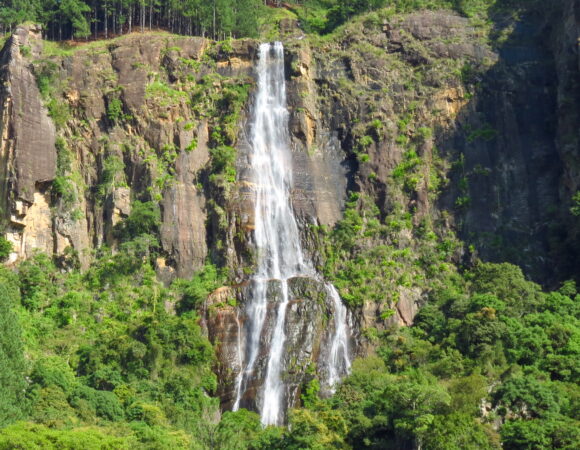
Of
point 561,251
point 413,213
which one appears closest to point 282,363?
point 413,213

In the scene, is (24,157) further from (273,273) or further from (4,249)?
(273,273)

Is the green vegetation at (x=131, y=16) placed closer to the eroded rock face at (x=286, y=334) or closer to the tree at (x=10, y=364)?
the eroded rock face at (x=286, y=334)

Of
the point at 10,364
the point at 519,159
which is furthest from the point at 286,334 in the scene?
the point at 519,159

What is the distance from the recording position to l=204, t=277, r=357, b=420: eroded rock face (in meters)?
53.1

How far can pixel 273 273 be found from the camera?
5953cm

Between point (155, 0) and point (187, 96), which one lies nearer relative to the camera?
point (187, 96)

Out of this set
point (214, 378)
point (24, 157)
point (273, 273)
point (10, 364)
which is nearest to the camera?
point (10, 364)

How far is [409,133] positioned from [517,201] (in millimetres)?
8817

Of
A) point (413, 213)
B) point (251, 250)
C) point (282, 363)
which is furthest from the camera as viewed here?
point (413, 213)

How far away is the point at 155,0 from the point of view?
76.4 meters

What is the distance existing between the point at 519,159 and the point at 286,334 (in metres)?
21.8

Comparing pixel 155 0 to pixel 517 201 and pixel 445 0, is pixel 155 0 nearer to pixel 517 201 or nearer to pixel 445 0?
pixel 445 0

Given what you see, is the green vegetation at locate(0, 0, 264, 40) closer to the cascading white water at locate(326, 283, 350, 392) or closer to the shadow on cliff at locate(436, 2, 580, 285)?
the shadow on cliff at locate(436, 2, 580, 285)

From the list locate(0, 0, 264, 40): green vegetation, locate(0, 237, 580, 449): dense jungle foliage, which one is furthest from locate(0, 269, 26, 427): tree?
locate(0, 0, 264, 40): green vegetation
